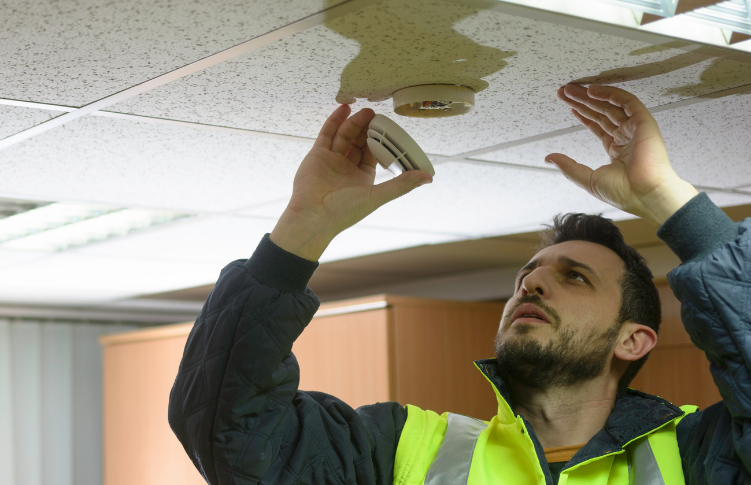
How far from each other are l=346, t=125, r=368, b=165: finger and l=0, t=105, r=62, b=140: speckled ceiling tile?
42cm

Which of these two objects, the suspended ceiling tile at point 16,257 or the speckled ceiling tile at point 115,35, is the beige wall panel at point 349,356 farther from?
the speckled ceiling tile at point 115,35

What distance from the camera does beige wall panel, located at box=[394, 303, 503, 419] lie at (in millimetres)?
2445

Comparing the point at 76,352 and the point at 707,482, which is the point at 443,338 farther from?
the point at 76,352

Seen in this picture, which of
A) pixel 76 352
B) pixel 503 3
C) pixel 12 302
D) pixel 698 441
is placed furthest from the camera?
pixel 76 352

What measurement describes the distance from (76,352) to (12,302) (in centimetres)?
57

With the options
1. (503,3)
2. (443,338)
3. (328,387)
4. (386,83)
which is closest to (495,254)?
(443,338)

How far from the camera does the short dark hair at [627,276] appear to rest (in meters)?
1.56

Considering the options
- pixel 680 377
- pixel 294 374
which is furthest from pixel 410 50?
pixel 680 377

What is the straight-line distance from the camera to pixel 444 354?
8.43ft

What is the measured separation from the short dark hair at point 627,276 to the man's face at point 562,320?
3 cm

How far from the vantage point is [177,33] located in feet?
2.67

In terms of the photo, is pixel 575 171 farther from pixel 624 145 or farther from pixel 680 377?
pixel 680 377

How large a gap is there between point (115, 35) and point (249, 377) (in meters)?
0.53

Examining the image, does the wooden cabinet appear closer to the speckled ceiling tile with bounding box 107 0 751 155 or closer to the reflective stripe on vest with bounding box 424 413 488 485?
the reflective stripe on vest with bounding box 424 413 488 485
